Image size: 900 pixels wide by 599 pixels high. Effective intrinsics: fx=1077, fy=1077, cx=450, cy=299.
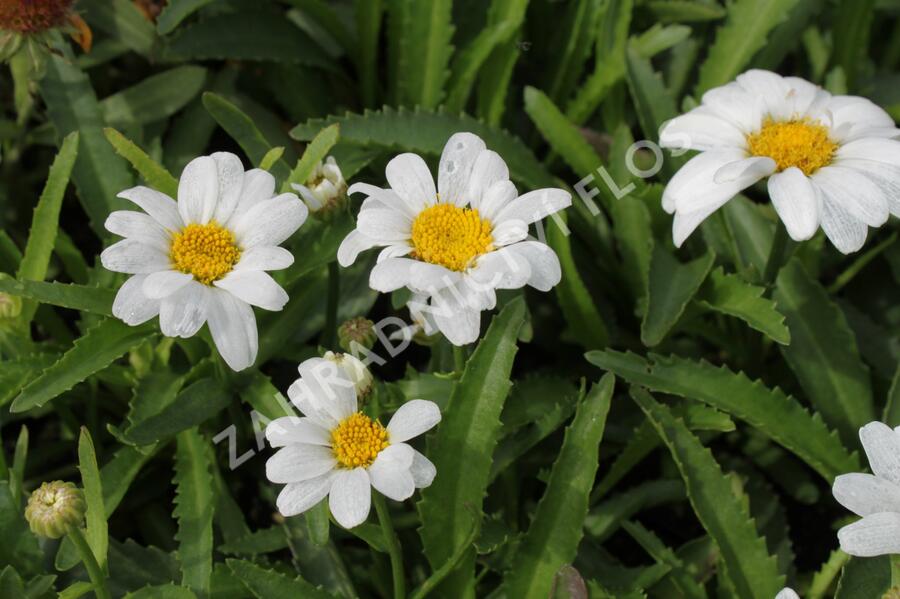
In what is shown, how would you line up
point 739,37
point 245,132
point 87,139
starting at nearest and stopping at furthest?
point 245,132
point 87,139
point 739,37

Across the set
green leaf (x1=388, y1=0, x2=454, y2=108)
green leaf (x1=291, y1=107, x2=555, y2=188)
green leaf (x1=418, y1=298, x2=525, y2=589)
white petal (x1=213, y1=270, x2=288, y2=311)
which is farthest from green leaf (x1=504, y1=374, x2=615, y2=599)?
green leaf (x1=388, y1=0, x2=454, y2=108)

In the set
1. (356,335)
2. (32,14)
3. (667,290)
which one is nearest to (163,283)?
(356,335)

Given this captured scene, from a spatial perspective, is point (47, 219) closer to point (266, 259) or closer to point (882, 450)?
point (266, 259)

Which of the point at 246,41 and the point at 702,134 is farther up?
Result: the point at 246,41

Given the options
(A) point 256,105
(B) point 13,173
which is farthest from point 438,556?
(B) point 13,173

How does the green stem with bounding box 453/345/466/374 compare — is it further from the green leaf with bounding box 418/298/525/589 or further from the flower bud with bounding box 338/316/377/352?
the flower bud with bounding box 338/316/377/352

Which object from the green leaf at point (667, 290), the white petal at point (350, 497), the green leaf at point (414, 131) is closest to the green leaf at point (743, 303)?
the green leaf at point (667, 290)

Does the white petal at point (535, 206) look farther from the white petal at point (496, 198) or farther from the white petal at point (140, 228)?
the white petal at point (140, 228)
